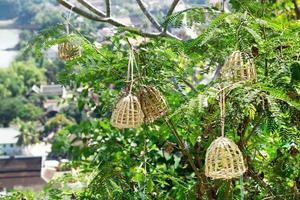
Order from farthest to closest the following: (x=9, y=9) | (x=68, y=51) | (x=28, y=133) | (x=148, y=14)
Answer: (x=9, y=9) < (x=28, y=133) < (x=148, y=14) < (x=68, y=51)

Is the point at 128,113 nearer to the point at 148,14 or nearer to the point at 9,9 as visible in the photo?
the point at 148,14

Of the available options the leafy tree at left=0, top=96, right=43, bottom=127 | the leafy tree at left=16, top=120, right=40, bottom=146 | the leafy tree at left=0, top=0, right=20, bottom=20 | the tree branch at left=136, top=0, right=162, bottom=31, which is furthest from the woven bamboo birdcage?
the leafy tree at left=0, top=0, right=20, bottom=20

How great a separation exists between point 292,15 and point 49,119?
61.8 feet

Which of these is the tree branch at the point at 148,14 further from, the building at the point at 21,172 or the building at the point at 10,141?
the building at the point at 10,141

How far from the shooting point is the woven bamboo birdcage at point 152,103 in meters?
1.24

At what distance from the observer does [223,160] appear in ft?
3.52

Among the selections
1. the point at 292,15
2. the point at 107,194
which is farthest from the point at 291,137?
the point at 292,15

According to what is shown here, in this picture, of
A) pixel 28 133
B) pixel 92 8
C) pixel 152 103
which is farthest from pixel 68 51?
pixel 28 133

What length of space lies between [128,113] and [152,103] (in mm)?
62

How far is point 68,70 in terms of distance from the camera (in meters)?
1.63

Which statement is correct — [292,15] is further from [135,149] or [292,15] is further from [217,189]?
[217,189]

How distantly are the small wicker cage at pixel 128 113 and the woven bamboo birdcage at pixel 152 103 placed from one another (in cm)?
2

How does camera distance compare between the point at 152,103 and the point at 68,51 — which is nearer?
the point at 152,103

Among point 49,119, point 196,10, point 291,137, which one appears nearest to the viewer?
point 291,137
